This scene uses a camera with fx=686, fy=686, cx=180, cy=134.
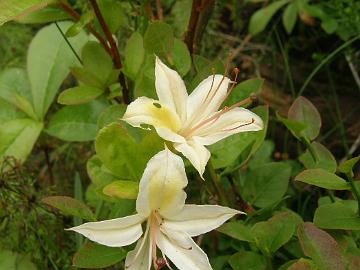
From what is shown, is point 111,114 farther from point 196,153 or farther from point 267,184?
point 267,184

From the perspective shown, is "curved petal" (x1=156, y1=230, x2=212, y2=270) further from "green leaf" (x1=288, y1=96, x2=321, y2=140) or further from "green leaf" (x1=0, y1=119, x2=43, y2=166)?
"green leaf" (x1=0, y1=119, x2=43, y2=166)

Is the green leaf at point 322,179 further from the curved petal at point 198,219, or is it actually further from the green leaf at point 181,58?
the green leaf at point 181,58

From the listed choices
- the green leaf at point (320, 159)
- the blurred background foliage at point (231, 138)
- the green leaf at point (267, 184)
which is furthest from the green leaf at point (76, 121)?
the green leaf at point (320, 159)

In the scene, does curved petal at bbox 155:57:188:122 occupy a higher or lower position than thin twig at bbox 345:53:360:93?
higher

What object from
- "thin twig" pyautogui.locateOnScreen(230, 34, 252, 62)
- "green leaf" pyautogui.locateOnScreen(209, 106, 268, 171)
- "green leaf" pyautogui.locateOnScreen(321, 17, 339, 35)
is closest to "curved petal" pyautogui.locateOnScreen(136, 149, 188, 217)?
"green leaf" pyautogui.locateOnScreen(209, 106, 268, 171)

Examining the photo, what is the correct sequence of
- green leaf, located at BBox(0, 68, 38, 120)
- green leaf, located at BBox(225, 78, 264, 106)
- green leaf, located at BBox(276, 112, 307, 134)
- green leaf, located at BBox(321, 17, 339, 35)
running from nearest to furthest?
green leaf, located at BBox(276, 112, 307, 134)
green leaf, located at BBox(225, 78, 264, 106)
green leaf, located at BBox(0, 68, 38, 120)
green leaf, located at BBox(321, 17, 339, 35)

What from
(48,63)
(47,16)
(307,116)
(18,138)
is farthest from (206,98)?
(48,63)
